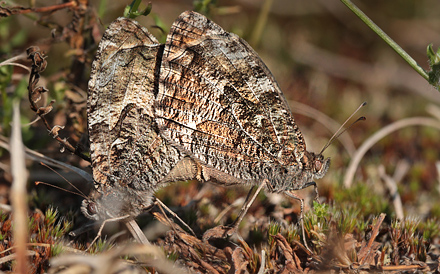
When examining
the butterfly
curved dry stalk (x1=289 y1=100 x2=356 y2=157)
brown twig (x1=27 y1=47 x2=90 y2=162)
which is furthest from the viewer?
curved dry stalk (x1=289 y1=100 x2=356 y2=157)

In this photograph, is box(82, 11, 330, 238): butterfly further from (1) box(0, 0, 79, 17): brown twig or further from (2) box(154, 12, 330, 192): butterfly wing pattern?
(1) box(0, 0, 79, 17): brown twig

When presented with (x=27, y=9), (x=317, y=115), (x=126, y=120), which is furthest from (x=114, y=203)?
(x=317, y=115)

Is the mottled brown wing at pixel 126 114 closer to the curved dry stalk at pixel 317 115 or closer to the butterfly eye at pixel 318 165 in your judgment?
the butterfly eye at pixel 318 165

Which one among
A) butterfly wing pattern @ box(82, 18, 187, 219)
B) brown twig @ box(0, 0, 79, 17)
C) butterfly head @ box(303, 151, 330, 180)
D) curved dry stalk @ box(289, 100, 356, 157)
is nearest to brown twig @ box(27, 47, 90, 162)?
butterfly wing pattern @ box(82, 18, 187, 219)

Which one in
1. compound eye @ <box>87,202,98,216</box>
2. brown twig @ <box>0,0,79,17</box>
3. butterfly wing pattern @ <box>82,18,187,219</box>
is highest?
brown twig @ <box>0,0,79,17</box>

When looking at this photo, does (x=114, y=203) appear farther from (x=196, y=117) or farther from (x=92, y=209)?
(x=196, y=117)

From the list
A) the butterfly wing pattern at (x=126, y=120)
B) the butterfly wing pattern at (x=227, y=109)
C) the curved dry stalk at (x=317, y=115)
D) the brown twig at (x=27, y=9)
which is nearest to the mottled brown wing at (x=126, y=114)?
the butterfly wing pattern at (x=126, y=120)
